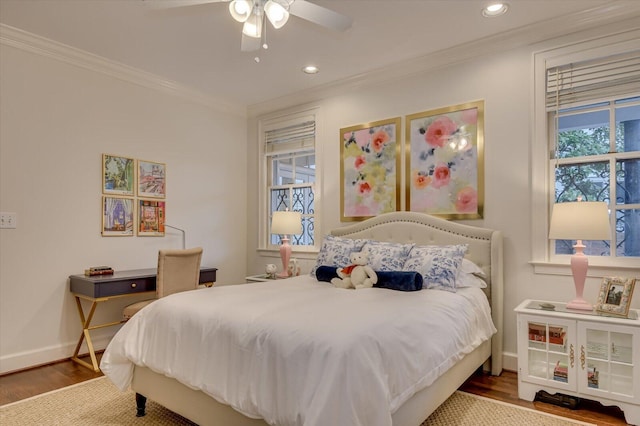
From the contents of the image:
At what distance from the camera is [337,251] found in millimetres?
3350

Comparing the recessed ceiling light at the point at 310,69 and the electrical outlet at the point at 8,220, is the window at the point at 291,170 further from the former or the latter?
the electrical outlet at the point at 8,220

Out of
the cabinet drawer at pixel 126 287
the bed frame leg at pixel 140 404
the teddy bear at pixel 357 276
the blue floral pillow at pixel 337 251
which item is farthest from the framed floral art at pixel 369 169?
the bed frame leg at pixel 140 404

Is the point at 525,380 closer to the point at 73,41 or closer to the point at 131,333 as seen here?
the point at 131,333

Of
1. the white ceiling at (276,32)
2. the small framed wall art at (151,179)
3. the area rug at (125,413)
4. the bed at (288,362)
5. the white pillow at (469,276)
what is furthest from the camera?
the small framed wall art at (151,179)

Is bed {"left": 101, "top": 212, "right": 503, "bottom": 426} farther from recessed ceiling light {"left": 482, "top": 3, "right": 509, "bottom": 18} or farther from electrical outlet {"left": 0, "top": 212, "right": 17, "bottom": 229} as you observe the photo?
recessed ceiling light {"left": 482, "top": 3, "right": 509, "bottom": 18}

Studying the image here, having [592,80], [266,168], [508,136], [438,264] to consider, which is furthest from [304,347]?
[266,168]

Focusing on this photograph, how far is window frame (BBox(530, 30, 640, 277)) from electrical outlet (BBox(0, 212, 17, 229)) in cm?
411

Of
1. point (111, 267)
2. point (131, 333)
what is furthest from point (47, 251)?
point (131, 333)

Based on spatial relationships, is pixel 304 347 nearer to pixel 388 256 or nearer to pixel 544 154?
pixel 388 256

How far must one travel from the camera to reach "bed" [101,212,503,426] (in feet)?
4.75

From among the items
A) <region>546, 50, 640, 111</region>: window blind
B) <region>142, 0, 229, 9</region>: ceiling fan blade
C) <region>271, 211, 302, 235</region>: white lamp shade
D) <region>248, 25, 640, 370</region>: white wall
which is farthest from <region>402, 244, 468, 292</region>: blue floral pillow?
<region>142, 0, 229, 9</region>: ceiling fan blade

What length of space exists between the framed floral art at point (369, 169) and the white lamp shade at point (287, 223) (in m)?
0.49

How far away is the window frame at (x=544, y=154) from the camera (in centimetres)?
281

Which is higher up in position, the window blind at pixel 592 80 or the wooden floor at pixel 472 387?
the window blind at pixel 592 80
